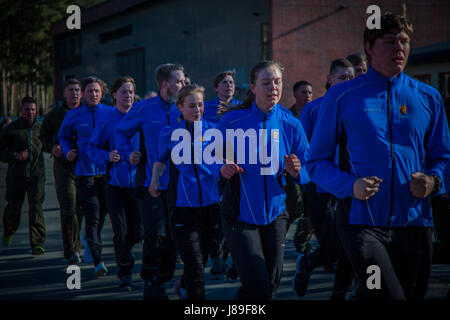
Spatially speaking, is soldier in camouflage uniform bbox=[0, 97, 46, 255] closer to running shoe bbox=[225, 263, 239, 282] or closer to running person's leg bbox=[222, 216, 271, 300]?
running shoe bbox=[225, 263, 239, 282]

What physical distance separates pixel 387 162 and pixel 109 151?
4.08 meters

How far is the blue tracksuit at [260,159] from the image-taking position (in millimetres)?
3744

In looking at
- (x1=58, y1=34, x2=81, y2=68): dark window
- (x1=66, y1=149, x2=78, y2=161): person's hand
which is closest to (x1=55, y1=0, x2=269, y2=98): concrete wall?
(x1=58, y1=34, x2=81, y2=68): dark window

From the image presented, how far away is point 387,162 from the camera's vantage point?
2.97 metres

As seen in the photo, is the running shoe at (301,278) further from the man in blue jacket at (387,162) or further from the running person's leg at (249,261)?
the man in blue jacket at (387,162)

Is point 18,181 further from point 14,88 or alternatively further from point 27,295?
point 14,88

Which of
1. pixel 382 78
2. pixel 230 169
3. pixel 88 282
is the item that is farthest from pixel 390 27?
pixel 88 282

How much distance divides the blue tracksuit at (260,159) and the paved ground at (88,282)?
1.83 m

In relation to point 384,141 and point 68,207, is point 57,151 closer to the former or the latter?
point 68,207

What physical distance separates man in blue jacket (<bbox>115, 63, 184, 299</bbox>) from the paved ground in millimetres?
345

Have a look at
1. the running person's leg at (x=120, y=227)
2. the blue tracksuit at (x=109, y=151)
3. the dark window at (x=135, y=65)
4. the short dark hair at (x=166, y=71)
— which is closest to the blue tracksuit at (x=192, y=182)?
the short dark hair at (x=166, y=71)

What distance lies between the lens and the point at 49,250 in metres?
7.95

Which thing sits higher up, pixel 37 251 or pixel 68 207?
pixel 68 207

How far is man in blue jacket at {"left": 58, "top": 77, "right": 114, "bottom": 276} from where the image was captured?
6.70 metres
